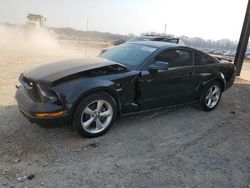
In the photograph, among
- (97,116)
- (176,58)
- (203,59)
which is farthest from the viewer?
(203,59)

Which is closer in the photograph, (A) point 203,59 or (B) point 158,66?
(B) point 158,66

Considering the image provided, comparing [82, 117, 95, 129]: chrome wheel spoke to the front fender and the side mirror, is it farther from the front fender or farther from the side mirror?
the side mirror

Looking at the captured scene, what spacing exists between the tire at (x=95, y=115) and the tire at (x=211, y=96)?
97.9 inches

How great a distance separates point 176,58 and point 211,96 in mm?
1483

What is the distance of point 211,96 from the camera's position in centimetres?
629

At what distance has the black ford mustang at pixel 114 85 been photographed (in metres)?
3.91

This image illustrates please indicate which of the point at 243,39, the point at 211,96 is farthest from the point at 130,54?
the point at 243,39

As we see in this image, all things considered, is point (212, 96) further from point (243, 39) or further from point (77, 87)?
point (243, 39)

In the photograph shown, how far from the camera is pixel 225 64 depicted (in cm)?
647

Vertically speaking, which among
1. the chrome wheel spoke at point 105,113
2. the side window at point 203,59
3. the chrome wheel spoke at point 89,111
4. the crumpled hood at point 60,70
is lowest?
the chrome wheel spoke at point 105,113

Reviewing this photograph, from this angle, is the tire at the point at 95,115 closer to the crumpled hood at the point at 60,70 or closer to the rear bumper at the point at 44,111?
the rear bumper at the point at 44,111

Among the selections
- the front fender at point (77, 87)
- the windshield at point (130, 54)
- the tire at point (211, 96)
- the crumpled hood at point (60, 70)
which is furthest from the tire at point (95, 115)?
the tire at point (211, 96)

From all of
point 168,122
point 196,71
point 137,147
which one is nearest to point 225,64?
point 196,71

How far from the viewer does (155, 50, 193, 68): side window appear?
5.18 metres
